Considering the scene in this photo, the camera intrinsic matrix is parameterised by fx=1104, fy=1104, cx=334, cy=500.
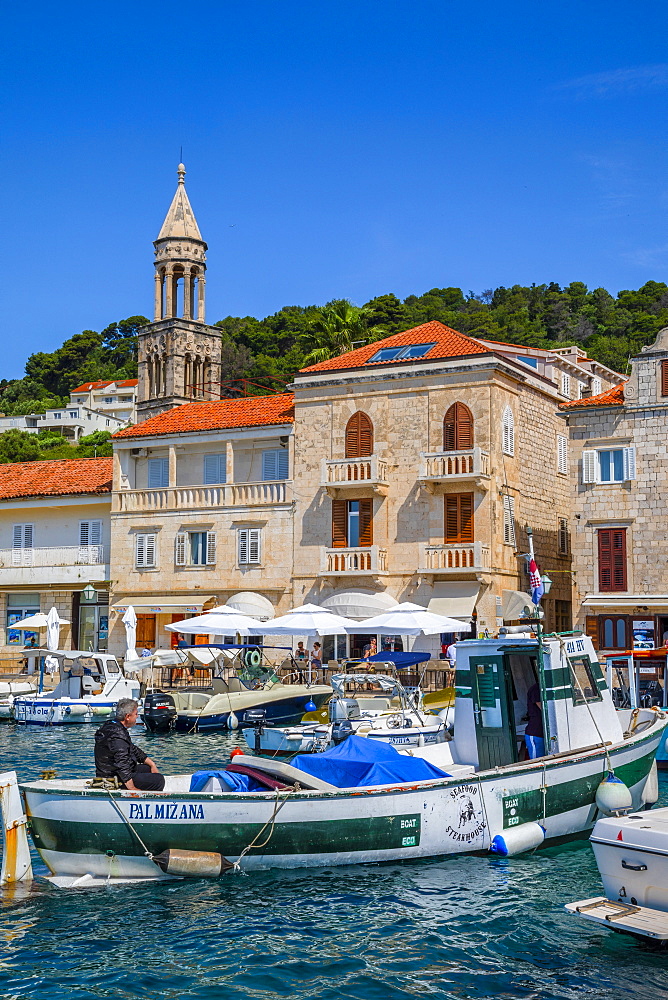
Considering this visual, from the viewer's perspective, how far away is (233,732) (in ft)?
100

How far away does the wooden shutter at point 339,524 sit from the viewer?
4053 centimetres

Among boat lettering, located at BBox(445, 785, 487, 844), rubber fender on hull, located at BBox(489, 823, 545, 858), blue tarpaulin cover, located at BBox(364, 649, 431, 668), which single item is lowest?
rubber fender on hull, located at BBox(489, 823, 545, 858)

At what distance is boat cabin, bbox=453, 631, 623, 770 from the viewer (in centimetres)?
1662

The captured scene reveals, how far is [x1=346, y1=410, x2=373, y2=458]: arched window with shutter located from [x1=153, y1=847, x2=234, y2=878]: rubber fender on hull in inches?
1070

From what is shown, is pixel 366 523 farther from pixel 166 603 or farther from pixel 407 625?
pixel 407 625

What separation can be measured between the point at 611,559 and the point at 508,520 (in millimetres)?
3776

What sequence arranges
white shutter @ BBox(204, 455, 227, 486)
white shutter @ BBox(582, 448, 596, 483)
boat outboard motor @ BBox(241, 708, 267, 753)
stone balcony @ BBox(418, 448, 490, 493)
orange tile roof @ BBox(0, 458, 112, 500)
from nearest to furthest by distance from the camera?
boat outboard motor @ BBox(241, 708, 267, 753)
stone balcony @ BBox(418, 448, 490, 493)
white shutter @ BBox(582, 448, 596, 483)
white shutter @ BBox(204, 455, 227, 486)
orange tile roof @ BBox(0, 458, 112, 500)

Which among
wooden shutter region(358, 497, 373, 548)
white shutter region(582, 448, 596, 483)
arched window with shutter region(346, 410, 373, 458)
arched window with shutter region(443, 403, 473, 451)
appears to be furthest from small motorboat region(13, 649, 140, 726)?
white shutter region(582, 448, 596, 483)

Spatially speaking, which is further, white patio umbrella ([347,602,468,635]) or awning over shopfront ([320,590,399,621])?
awning over shopfront ([320,590,399,621])

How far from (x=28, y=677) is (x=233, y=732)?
13688 millimetres

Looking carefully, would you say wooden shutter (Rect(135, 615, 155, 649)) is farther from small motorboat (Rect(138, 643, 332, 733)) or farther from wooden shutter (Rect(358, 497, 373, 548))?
small motorboat (Rect(138, 643, 332, 733))

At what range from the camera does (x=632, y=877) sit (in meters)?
11.2

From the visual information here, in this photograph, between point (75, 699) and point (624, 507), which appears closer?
point (75, 699)

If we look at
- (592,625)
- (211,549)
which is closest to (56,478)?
(211,549)
